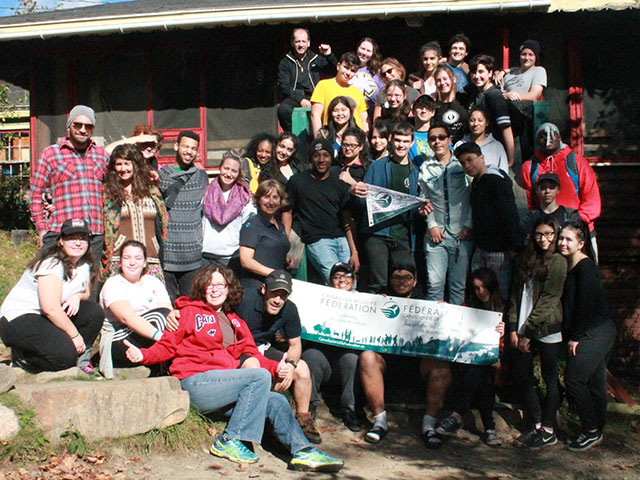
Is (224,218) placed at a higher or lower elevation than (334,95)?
lower

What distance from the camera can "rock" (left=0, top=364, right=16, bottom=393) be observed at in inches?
205

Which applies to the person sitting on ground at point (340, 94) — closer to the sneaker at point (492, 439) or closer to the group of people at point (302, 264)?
the group of people at point (302, 264)

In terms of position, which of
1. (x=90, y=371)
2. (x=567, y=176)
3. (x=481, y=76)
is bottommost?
(x=90, y=371)

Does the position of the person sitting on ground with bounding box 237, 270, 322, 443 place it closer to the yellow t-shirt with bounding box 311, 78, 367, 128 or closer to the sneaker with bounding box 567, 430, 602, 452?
the sneaker with bounding box 567, 430, 602, 452

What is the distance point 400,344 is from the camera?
267 inches

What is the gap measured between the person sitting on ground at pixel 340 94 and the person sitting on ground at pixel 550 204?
208 cm

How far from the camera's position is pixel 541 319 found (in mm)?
6430

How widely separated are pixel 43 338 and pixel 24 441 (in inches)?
31.5

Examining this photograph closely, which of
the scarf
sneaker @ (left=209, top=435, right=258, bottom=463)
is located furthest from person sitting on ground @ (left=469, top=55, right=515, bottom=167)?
sneaker @ (left=209, top=435, right=258, bottom=463)

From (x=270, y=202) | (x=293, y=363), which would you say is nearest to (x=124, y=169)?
(x=270, y=202)

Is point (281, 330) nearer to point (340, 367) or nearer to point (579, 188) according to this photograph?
point (340, 367)

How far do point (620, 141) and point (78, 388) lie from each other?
7.73 m

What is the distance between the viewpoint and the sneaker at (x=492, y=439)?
6.50 m

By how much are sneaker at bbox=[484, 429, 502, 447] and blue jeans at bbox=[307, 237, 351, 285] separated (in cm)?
196
